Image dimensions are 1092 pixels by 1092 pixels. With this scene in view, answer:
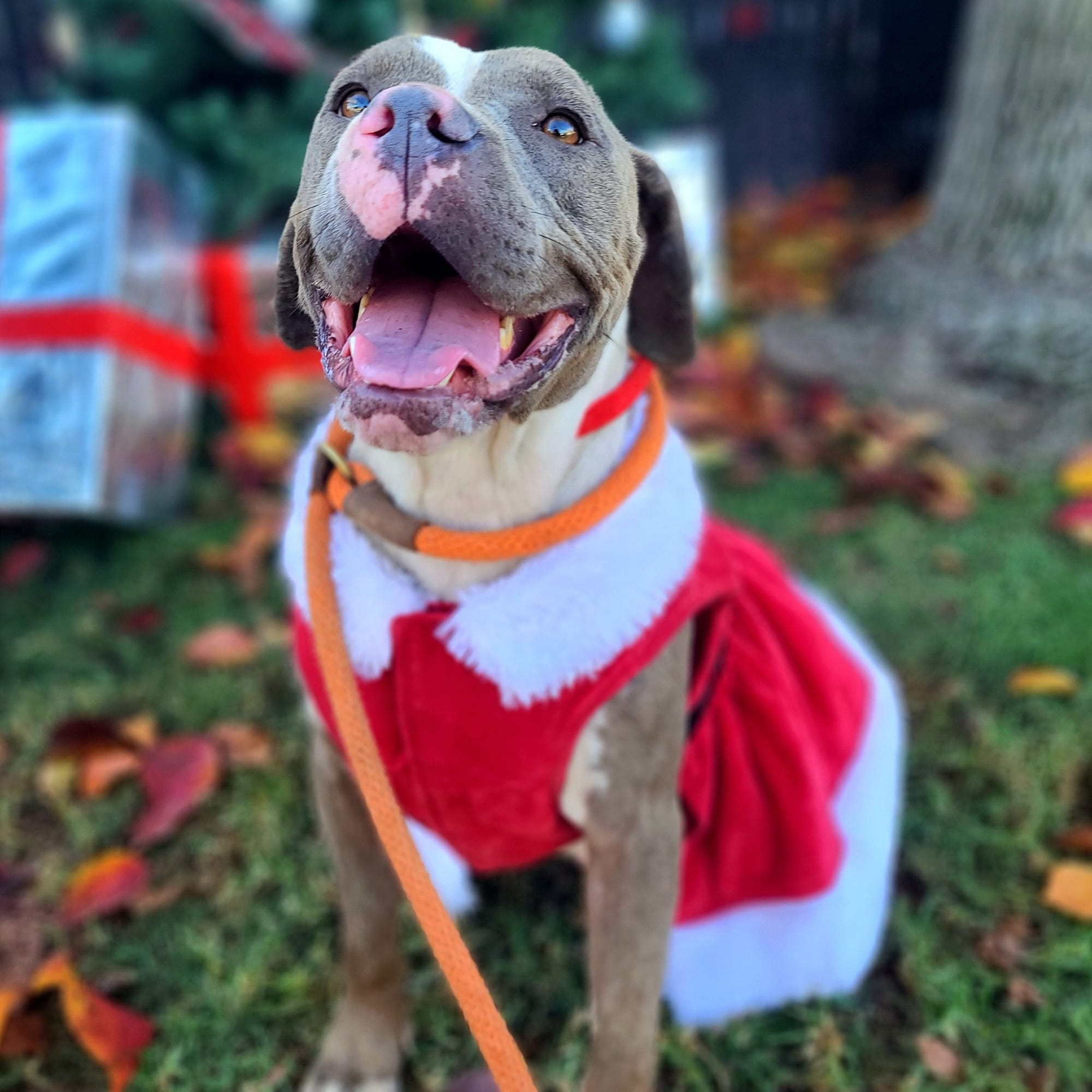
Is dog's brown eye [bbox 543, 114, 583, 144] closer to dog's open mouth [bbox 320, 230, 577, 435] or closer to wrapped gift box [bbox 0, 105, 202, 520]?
dog's open mouth [bbox 320, 230, 577, 435]

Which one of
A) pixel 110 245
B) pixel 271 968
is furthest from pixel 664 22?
pixel 271 968

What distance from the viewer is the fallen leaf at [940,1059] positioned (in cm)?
174

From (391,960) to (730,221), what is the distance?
547 centimetres

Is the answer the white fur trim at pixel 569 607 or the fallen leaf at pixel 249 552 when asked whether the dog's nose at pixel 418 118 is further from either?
the fallen leaf at pixel 249 552

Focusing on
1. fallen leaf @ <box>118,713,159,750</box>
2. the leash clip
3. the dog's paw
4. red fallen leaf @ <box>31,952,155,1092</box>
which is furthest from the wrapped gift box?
the dog's paw

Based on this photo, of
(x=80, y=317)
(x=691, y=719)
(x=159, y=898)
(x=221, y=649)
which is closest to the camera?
(x=691, y=719)

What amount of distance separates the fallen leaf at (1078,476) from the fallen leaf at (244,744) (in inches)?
107

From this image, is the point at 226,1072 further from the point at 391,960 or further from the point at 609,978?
the point at 609,978

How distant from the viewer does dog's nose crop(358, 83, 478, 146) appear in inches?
42.1

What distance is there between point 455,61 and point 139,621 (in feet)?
7.12

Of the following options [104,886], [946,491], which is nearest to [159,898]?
[104,886]

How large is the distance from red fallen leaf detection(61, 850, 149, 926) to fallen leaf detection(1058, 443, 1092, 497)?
3.06m

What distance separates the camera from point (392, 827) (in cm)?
134

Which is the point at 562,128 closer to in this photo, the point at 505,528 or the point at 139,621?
the point at 505,528
